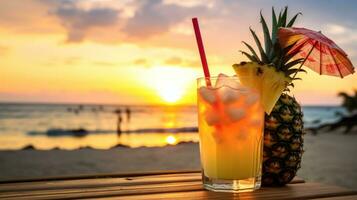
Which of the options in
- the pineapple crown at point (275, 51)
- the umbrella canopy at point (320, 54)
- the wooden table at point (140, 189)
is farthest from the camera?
the pineapple crown at point (275, 51)

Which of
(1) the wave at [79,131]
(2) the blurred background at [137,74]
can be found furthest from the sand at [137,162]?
(1) the wave at [79,131]

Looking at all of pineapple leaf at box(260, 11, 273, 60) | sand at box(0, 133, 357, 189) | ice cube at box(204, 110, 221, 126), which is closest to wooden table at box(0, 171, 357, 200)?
ice cube at box(204, 110, 221, 126)

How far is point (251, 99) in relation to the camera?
49.2 inches

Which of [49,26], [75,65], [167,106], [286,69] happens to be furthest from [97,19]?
[167,106]

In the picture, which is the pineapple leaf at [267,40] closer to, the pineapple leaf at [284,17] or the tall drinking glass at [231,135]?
the pineapple leaf at [284,17]

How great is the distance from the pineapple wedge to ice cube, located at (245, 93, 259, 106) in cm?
2

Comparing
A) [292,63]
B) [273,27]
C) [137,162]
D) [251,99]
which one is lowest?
[137,162]

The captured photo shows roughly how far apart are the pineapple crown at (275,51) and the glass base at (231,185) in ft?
1.15

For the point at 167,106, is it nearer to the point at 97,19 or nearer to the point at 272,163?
the point at 97,19

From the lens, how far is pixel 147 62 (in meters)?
11.6

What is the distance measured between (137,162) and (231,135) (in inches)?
237

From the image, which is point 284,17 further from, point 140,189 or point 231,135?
point 140,189

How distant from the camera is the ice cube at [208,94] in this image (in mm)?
1246

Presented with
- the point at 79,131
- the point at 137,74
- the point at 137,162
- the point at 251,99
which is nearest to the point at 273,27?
the point at 251,99
